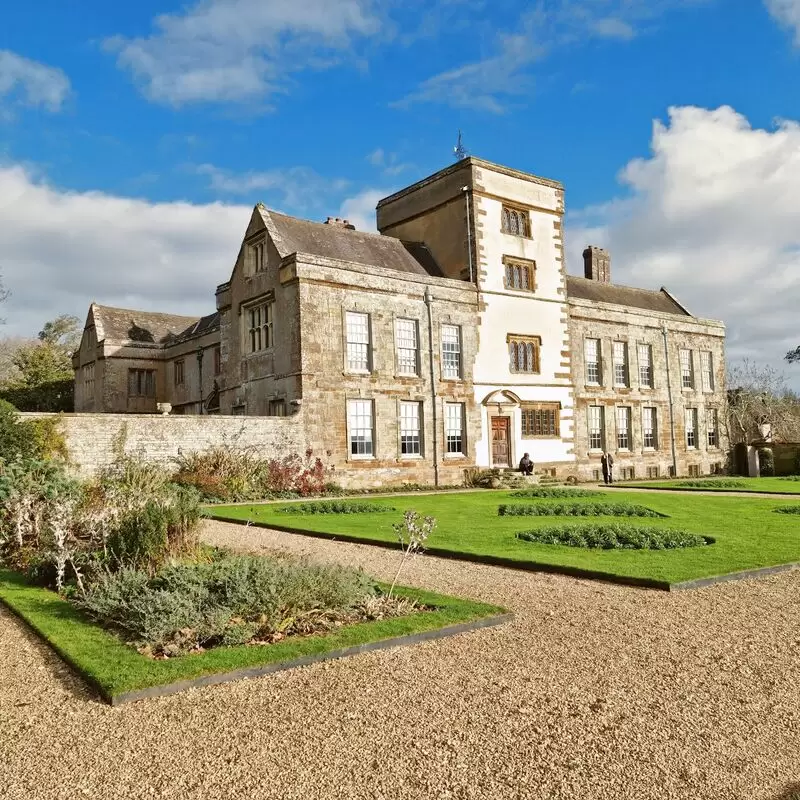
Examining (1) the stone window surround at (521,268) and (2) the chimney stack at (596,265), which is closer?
(1) the stone window surround at (521,268)

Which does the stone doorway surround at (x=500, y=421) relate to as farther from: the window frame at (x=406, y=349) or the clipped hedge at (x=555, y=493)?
the clipped hedge at (x=555, y=493)

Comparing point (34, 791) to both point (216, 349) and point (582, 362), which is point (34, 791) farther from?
point (582, 362)

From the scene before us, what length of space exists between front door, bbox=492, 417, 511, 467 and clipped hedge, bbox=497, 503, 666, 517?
12.1m

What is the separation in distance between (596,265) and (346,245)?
52.9 feet

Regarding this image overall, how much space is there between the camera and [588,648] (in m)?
6.26

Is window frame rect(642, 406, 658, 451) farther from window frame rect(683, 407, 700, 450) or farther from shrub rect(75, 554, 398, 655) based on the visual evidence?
shrub rect(75, 554, 398, 655)

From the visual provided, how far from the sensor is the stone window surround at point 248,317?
2595cm

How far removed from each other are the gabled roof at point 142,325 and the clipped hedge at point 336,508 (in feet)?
57.6

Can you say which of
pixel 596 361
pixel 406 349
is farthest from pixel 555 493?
pixel 596 361

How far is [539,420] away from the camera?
30.6m

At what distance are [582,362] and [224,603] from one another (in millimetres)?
28322

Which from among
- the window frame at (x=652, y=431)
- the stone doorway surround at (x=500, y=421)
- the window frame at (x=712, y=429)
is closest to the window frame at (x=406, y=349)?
the stone doorway surround at (x=500, y=421)

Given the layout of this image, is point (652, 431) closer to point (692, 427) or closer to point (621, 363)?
point (692, 427)

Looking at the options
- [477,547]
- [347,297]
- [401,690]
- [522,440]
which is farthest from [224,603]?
[522,440]
